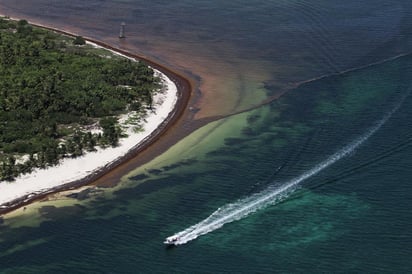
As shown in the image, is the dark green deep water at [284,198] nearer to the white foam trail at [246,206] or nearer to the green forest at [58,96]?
the white foam trail at [246,206]

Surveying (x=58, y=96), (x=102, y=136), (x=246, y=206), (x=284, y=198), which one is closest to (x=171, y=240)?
(x=246, y=206)

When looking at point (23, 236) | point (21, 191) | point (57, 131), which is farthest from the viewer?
point (57, 131)

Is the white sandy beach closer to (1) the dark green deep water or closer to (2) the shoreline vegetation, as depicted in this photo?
(2) the shoreline vegetation

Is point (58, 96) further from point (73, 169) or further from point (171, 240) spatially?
point (171, 240)

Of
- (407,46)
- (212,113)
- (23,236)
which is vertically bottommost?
(23,236)

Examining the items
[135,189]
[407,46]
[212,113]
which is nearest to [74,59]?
[212,113]

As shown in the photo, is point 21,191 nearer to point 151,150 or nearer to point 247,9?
point 151,150
